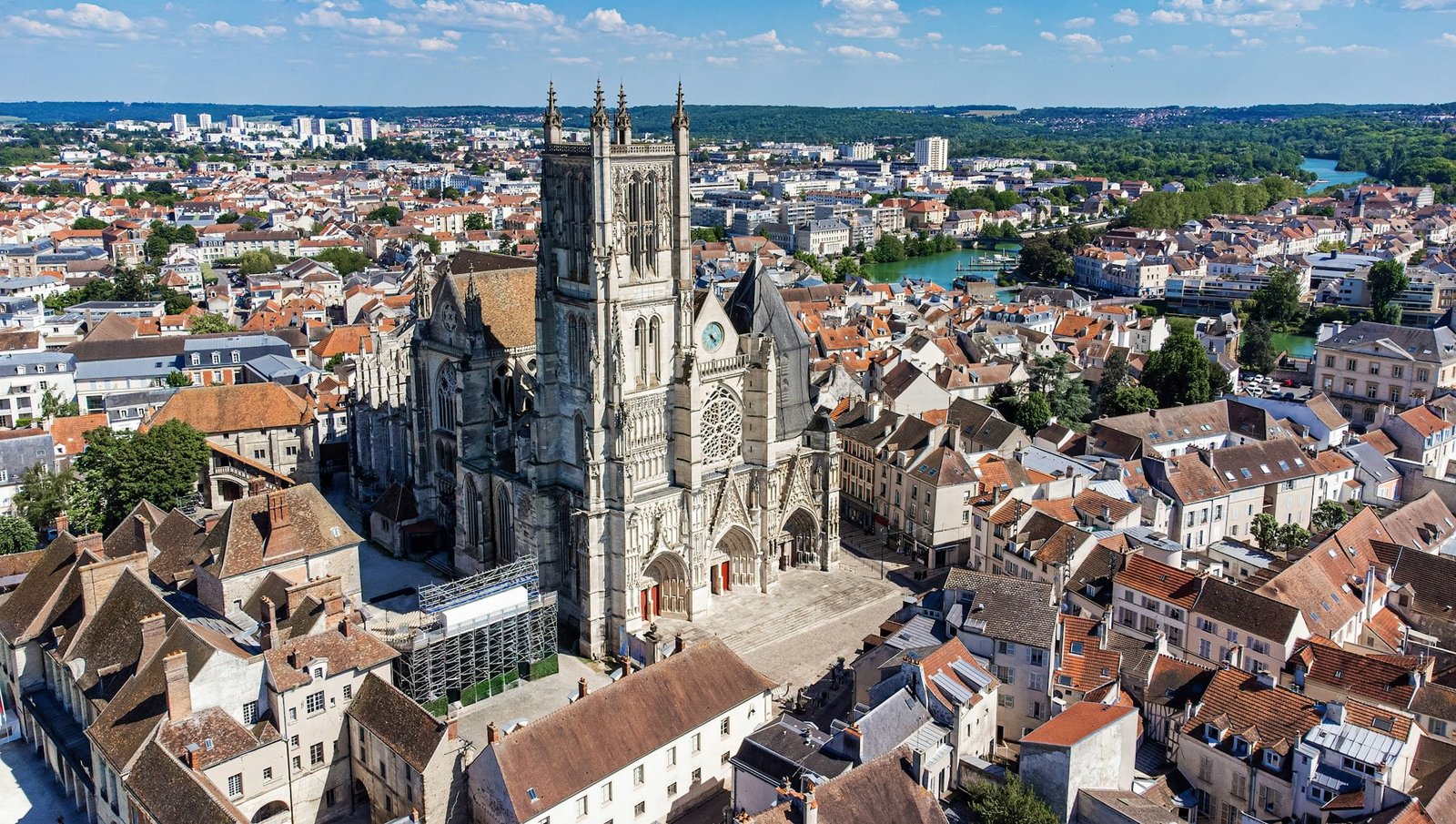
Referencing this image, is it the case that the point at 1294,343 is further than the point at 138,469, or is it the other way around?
the point at 1294,343

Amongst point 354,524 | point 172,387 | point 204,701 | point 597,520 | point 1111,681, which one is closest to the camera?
point 204,701

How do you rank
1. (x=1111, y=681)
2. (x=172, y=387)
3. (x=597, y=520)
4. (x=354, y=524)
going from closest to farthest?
(x=1111, y=681), (x=597, y=520), (x=354, y=524), (x=172, y=387)

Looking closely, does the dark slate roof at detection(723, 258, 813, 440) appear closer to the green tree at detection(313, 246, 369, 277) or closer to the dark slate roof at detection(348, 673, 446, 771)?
the dark slate roof at detection(348, 673, 446, 771)

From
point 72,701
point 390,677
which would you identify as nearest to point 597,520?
point 390,677

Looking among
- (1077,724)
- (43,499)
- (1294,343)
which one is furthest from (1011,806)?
(1294,343)

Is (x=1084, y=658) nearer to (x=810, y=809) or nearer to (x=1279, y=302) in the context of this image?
(x=810, y=809)

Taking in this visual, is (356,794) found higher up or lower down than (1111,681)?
lower down

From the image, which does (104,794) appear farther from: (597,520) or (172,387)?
(172,387)
